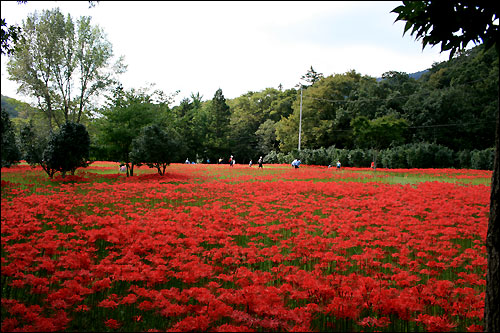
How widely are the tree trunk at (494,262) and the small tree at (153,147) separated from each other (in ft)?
56.6

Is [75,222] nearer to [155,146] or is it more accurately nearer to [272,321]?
[272,321]

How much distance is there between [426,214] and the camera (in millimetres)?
7879

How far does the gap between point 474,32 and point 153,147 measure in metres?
17.1

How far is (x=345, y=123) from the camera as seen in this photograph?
156ft

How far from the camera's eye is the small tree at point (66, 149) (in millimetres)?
14914

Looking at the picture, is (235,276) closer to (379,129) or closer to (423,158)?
(379,129)

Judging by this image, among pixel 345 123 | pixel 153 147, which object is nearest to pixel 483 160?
pixel 345 123

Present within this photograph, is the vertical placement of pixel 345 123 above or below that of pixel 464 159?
above

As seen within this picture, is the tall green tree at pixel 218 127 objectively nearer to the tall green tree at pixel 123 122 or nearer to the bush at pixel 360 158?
the bush at pixel 360 158

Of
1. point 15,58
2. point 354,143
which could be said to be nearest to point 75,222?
point 15,58

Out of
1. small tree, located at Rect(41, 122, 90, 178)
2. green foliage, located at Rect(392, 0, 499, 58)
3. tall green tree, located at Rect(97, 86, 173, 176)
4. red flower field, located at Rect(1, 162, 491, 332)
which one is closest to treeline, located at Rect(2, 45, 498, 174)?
tall green tree, located at Rect(97, 86, 173, 176)

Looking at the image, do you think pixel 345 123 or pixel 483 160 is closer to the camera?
pixel 483 160

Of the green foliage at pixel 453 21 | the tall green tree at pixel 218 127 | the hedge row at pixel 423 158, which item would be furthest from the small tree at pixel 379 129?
the tall green tree at pixel 218 127

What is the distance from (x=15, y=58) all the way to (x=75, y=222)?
31124 mm
